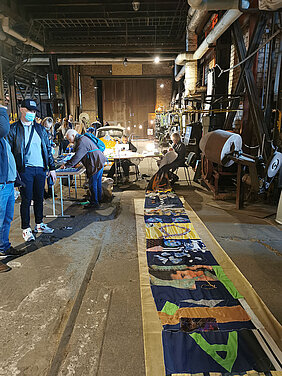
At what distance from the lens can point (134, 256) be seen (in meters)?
3.89

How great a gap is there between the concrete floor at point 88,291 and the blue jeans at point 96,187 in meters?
0.87

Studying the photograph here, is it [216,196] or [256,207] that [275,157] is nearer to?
[256,207]

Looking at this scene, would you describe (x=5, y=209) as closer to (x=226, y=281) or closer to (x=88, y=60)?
(x=226, y=281)

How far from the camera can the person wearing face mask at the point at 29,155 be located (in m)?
4.00

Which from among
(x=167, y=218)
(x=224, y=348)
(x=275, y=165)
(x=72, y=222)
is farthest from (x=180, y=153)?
(x=224, y=348)

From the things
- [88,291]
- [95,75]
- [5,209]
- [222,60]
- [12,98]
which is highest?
[95,75]

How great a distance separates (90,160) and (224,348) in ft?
14.5

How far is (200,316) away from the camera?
2.64 m

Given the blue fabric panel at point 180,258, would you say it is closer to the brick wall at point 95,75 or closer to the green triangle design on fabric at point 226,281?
the green triangle design on fabric at point 226,281

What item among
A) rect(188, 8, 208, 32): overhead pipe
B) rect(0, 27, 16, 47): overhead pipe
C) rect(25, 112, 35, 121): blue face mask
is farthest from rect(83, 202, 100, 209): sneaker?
rect(0, 27, 16, 47): overhead pipe

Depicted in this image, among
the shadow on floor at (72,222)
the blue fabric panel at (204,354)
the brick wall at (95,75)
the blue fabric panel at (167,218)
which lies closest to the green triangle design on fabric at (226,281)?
the blue fabric panel at (204,354)

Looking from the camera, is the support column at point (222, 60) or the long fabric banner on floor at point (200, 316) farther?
the support column at point (222, 60)

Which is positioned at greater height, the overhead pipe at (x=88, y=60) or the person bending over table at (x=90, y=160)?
the overhead pipe at (x=88, y=60)

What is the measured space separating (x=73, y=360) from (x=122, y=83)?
22.1 m
